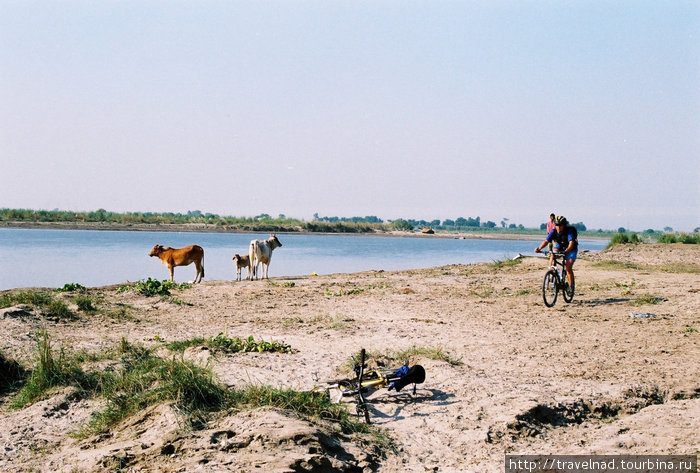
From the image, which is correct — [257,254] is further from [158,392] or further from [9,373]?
[158,392]

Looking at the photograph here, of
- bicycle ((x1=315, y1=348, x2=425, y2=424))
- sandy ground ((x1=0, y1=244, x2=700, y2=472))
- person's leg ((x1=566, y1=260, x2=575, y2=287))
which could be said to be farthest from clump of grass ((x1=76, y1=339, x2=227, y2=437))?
person's leg ((x1=566, y1=260, x2=575, y2=287))

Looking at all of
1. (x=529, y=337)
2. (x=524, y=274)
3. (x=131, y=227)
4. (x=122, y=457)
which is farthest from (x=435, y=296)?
(x=131, y=227)

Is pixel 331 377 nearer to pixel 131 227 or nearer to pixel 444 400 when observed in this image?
pixel 444 400

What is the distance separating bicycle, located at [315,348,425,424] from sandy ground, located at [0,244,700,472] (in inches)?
7.7

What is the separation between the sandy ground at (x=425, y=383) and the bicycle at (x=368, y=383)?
0.64 feet

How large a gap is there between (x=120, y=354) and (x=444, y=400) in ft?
13.5

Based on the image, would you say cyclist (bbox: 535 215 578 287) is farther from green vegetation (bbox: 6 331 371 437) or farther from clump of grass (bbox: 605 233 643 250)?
clump of grass (bbox: 605 233 643 250)

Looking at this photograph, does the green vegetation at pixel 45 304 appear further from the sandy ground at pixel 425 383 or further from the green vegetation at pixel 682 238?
the green vegetation at pixel 682 238

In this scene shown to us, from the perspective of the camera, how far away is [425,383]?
6621 mm

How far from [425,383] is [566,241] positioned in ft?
22.5

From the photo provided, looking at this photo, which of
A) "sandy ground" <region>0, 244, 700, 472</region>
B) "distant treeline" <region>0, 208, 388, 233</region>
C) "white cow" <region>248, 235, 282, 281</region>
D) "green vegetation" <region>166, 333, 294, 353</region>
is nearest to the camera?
"sandy ground" <region>0, 244, 700, 472</region>

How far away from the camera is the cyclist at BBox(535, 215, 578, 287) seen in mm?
Answer: 12055

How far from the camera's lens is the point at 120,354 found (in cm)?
758

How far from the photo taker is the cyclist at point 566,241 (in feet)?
39.5
